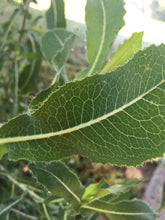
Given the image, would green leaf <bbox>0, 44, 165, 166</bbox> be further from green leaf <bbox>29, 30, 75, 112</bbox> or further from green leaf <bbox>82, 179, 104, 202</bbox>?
Result: green leaf <bbox>82, 179, 104, 202</bbox>

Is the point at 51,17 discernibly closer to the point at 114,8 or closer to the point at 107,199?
the point at 114,8

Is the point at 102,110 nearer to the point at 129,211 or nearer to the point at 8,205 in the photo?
the point at 129,211

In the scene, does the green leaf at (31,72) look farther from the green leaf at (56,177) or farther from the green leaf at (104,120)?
the green leaf at (104,120)

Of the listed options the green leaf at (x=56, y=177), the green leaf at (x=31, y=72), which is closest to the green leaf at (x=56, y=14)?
the green leaf at (x=31, y=72)

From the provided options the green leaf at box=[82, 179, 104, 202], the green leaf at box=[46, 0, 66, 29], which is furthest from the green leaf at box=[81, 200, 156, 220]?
the green leaf at box=[46, 0, 66, 29]

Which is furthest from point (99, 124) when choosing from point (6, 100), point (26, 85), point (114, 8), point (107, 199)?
point (6, 100)

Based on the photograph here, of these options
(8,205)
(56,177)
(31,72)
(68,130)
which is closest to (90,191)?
(56,177)

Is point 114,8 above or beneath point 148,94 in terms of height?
above
